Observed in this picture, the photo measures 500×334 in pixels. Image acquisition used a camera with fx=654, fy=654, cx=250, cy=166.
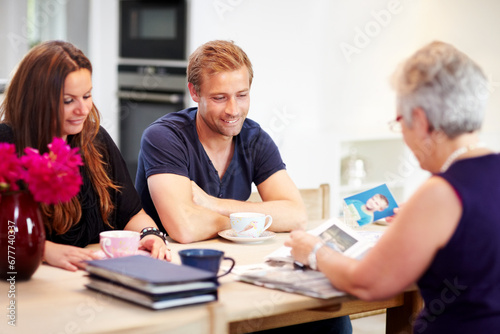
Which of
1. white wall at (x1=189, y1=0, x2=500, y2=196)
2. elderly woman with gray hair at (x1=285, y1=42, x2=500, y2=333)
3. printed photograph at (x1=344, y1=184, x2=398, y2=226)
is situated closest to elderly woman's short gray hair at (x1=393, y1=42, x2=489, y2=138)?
elderly woman with gray hair at (x1=285, y1=42, x2=500, y2=333)

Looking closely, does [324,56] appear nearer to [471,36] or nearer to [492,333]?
[471,36]

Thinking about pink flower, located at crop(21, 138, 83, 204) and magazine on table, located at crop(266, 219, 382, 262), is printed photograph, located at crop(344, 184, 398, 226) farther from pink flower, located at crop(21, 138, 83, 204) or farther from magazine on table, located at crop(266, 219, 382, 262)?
pink flower, located at crop(21, 138, 83, 204)

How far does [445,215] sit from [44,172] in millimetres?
850

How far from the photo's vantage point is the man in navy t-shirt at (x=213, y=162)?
2.13 metres

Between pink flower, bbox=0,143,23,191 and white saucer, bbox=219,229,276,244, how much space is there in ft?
2.47

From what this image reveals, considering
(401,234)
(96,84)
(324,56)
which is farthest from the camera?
(324,56)

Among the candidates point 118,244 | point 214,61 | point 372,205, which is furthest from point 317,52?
point 118,244

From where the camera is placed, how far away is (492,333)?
135 centimetres

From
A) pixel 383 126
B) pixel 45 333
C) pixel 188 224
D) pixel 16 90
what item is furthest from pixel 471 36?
pixel 45 333

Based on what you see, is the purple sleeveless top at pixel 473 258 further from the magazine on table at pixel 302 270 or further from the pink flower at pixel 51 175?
the pink flower at pixel 51 175

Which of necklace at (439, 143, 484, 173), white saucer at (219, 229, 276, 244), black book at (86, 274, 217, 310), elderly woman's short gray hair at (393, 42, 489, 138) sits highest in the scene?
elderly woman's short gray hair at (393, 42, 489, 138)

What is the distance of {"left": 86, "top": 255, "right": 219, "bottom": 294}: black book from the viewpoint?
1.33 m

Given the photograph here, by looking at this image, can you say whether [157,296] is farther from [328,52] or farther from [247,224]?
[328,52]

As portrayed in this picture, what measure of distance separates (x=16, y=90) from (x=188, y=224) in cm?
64
